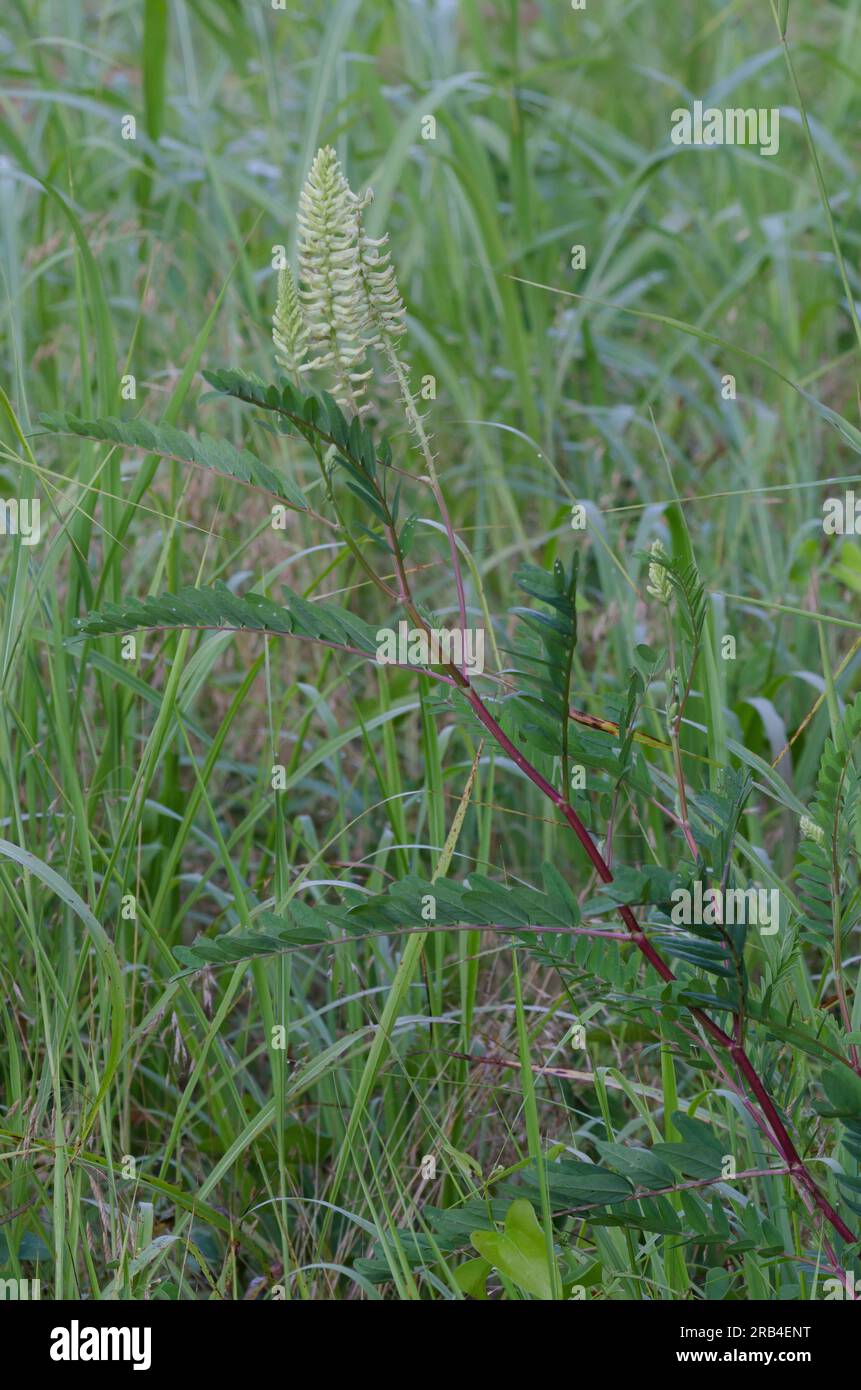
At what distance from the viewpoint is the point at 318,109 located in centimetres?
166

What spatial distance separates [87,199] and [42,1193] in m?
1.62

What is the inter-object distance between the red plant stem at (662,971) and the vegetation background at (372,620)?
4 centimetres

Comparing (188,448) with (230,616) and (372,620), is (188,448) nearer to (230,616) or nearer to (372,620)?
(230,616)

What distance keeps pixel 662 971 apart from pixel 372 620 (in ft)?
3.17

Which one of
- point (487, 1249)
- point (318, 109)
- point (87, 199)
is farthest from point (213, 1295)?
point (87, 199)

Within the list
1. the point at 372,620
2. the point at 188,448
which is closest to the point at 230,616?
the point at 188,448

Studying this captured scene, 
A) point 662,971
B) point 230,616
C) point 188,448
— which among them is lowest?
point 662,971

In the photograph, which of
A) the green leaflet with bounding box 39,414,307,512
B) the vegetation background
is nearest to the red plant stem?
the vegetation background

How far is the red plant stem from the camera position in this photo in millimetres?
779

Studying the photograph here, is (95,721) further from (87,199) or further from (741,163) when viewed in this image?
(741,163)

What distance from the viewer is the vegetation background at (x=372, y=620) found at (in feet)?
3.30

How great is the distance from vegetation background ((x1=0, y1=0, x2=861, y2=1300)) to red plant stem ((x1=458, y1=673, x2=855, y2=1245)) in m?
0.04

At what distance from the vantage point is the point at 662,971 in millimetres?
792

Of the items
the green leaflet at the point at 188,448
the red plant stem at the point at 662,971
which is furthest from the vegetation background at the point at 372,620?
the green leaflet at the point at 188,448
